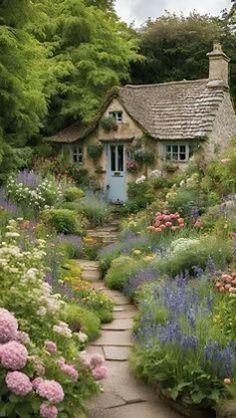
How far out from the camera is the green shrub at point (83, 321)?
625cm

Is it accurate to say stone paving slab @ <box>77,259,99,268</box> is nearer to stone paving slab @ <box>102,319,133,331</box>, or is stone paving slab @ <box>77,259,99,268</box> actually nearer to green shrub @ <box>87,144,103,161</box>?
stone paving slab @ <box>102,319,133,331</box>

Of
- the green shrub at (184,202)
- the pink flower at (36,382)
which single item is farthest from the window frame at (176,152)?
the pink flower at (36,382)

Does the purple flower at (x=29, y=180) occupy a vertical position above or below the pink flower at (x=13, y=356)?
above

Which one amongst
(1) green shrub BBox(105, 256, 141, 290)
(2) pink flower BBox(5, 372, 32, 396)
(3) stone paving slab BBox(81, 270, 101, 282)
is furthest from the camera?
(3) stone paving slab BBox(81, 270, 101, 282)

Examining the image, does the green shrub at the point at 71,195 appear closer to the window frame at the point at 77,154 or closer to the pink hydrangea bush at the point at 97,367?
the window frame at the point at 77,154

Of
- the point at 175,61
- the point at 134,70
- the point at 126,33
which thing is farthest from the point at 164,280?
the point at 175,61

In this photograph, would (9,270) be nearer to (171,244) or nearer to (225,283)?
(225,283)

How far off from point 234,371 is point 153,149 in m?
14.8

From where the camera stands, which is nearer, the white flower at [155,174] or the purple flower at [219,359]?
the purple flower at [219,359]

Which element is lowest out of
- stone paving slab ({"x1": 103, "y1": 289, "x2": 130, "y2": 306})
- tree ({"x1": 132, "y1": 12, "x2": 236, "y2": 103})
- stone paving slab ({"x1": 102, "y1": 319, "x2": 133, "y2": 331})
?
stone paving slab ({"x1": 102, "y1": 319, "x2": 133, "y2": 331})

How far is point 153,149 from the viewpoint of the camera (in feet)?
63.2

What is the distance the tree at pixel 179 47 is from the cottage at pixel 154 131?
6.55 m

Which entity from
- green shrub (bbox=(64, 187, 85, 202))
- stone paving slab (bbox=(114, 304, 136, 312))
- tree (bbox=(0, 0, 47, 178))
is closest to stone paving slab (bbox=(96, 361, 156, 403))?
stone paving slab (bbox=(114, 304, 136, 312))

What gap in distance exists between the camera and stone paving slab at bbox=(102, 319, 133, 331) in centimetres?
709
